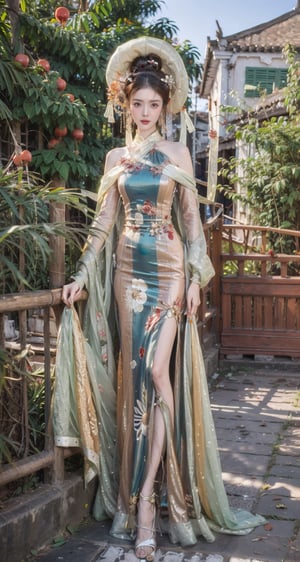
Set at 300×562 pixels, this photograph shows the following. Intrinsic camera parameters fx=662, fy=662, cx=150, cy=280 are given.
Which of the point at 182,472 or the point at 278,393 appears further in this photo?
the point at 278,393

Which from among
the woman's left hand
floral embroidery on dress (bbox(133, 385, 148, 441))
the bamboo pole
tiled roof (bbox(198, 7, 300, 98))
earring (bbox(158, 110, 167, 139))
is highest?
tiled roof (bbox(198, 7, 300, 98))

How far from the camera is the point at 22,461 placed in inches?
103

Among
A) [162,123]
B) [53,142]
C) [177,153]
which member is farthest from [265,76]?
[177,153]

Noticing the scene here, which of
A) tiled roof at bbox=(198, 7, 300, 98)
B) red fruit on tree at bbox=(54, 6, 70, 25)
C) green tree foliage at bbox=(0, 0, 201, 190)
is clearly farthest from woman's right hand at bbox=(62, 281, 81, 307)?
tiled roof at bbox=(198, 7, 300, 98)

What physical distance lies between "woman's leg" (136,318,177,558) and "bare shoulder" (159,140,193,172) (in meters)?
0.71

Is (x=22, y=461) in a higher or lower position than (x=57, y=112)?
lower

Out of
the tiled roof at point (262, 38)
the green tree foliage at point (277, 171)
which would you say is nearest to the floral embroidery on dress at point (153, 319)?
the green tree foliage at point (277, 171)

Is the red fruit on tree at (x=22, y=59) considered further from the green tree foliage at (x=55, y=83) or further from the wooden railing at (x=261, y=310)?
the wooden railing at (x=261, y=310)

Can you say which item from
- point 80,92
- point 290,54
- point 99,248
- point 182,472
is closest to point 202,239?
point 99,248

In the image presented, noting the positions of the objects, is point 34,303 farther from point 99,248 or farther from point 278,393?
point 278,393

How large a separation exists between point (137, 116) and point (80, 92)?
3896 millimetres

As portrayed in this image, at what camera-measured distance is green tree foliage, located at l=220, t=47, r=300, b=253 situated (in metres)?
7.82

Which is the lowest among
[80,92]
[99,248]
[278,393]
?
[278,393]
